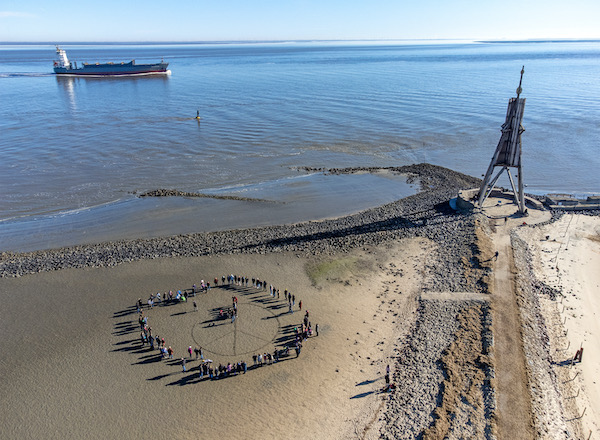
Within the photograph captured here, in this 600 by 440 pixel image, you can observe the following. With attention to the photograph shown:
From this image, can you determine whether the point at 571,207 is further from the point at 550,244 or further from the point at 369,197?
the point at 369,197

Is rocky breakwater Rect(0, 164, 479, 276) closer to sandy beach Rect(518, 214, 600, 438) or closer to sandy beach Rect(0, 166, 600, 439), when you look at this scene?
sandy beach Rect(0, 166, 600, 439)

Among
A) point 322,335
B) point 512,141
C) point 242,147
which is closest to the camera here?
point 322,335

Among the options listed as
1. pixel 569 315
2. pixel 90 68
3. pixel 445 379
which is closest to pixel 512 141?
pixel 569 315

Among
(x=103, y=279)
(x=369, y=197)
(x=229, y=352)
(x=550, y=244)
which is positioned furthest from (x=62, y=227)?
(x=550, y=244)

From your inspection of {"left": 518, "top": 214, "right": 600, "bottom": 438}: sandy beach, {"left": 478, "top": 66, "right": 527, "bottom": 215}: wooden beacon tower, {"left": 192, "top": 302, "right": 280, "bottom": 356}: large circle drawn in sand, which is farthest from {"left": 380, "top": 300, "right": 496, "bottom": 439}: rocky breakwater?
{"left": 478, "top": 66, "right": 527, "bottom": 215}: wooden beacon tower

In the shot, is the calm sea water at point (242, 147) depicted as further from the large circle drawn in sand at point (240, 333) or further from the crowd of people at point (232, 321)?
the large circle drawn in sand at point (240, 333)

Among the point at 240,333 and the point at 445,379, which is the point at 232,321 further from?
the point at 445,379
